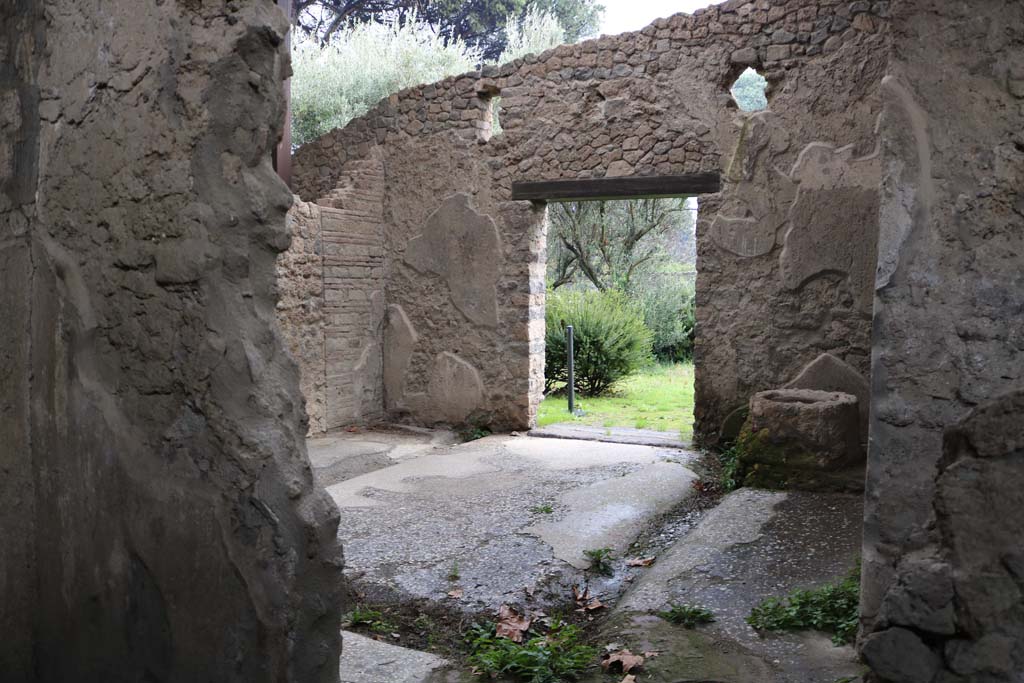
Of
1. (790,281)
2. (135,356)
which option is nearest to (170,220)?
(135,356)

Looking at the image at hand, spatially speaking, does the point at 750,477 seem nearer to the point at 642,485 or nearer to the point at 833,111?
the point at 642,485

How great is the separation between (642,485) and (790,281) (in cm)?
185

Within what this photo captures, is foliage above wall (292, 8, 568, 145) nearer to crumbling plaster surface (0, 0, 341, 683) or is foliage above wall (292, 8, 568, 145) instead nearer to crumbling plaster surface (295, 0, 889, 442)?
crumbling plaster surface (295, 0, 889, 442)

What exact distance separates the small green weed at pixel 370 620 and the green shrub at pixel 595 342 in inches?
271

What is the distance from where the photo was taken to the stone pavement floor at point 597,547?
2.87 metres

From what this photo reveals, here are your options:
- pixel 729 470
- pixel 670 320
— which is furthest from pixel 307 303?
pixel 670 320

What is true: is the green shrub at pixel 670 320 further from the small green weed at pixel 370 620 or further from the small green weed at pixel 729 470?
the small green weed at pixel 370 620

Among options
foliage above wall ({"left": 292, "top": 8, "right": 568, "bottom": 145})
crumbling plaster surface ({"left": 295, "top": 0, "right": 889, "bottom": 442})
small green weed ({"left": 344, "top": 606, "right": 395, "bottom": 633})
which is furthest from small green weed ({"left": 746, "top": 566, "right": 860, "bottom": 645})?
foliage above wall ({"left": 292, "top": 8, "right": 568, "bottom": 145})

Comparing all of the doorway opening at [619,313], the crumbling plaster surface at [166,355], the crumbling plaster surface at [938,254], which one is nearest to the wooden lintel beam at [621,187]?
the doorway opening at [619,313]

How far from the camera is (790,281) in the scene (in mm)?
5938

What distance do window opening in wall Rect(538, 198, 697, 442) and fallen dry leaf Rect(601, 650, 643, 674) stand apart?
3994 mm

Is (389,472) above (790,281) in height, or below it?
below

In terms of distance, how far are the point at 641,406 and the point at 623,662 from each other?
21.1ft

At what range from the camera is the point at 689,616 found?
3.18 m
